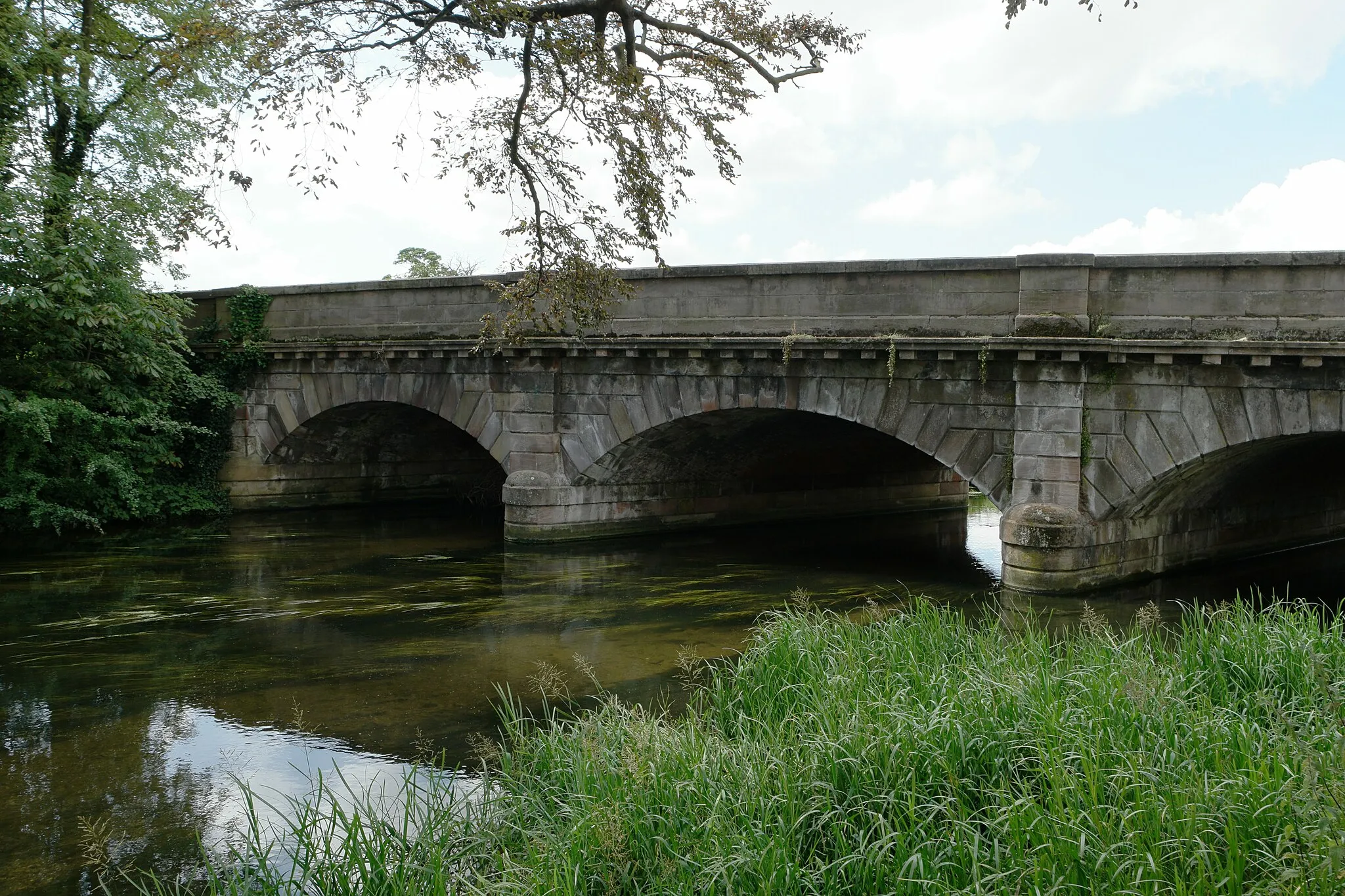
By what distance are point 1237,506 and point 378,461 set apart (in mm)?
15411

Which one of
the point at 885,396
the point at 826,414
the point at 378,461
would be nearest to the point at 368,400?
the point at 378,461

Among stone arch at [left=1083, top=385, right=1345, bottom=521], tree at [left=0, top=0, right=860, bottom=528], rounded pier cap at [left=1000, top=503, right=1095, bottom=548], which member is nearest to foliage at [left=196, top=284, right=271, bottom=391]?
tree at [left=0, top=0, right=860, bottom=528]

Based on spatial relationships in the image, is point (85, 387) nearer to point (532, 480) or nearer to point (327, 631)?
point (532, 480)

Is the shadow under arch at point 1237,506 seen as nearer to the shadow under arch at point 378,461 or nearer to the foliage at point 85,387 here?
the shadow under arch at point 378,461

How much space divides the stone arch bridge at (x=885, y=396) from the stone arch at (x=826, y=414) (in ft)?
0.10

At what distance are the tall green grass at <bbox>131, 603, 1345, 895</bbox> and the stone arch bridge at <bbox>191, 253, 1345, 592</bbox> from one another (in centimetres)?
507

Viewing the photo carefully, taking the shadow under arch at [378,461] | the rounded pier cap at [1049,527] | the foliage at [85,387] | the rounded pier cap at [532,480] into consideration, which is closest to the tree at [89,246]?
the foliage at [85,387]

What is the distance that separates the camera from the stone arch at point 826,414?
496 inches

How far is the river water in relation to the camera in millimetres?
6891

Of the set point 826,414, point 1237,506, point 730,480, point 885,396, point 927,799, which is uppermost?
point 885,396

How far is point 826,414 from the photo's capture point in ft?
45.1

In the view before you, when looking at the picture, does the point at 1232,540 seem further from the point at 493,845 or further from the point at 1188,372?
the point at 493,845

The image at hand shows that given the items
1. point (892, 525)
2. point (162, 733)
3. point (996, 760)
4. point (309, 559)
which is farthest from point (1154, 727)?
point (892, 525)

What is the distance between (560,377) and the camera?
16156 mm
